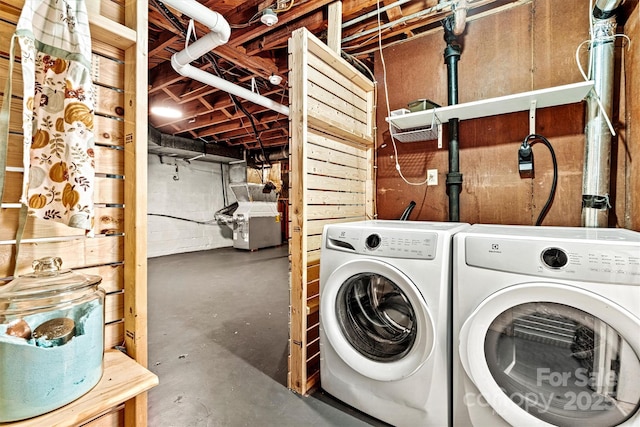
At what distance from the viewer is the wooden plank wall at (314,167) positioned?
5.13ft

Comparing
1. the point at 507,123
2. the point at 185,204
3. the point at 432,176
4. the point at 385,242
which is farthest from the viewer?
the point at 185,204

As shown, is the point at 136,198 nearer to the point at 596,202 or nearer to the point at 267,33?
the point at 596,202

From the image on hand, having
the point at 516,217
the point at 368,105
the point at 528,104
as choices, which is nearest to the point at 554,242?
the point at 516,217

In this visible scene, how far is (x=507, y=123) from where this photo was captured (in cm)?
183

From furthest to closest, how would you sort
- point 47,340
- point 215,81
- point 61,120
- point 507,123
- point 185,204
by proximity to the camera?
point 185,204
point 215,81
point 507,123
point 61,120
point 47,340

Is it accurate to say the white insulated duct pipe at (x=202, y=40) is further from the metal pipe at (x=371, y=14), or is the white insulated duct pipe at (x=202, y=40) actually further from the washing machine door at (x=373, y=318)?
the washing machine door at (x=373, y=318)

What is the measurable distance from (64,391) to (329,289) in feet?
3.34

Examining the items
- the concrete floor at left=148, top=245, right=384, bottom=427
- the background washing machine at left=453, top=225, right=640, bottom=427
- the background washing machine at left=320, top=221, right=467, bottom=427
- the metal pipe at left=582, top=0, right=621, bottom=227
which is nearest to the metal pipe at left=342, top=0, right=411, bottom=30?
the metal pipe at left=582, top=0, right=621, bottom=227

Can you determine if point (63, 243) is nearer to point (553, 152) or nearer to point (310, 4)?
point (310, 4)

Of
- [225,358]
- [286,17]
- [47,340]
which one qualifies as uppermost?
[286,17]

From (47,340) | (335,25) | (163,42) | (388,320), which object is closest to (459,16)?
(335,25)

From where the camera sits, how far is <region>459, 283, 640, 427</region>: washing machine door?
893 mm

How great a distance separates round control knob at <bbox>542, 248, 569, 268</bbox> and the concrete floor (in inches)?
42.7

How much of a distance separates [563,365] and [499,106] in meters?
1.37
